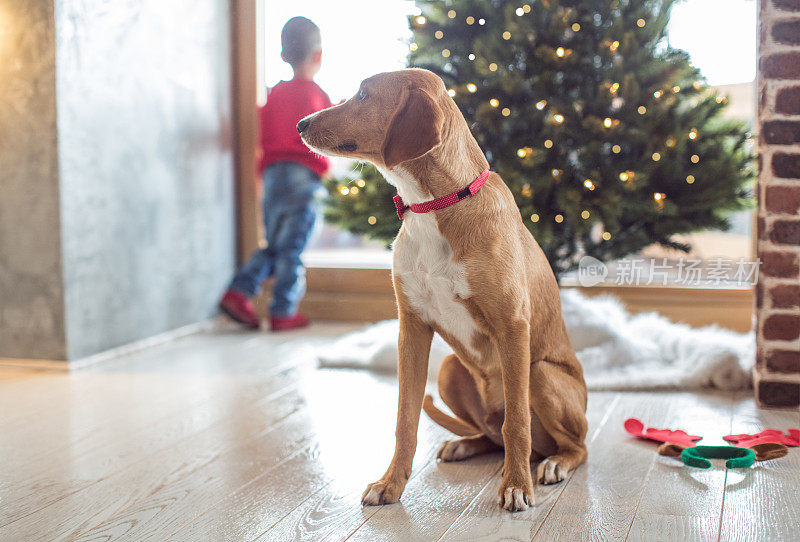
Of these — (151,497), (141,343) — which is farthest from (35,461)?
(141,343)

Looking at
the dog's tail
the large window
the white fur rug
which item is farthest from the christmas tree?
the dog's tail

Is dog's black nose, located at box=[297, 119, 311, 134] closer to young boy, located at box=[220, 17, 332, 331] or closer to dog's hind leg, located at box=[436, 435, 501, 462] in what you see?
dog's hind leg, located at box=[436, 435, 501, 462]

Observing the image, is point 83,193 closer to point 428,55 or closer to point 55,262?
point 55,262

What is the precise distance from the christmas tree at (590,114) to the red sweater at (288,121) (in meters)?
0.71

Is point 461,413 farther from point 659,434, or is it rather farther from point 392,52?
point 392,52

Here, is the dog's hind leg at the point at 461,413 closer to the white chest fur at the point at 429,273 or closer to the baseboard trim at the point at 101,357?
the white chest fur at the point at 429,273

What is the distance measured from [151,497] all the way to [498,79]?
1.82 metres

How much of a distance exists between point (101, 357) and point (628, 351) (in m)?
2.06

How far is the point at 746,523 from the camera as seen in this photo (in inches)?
55.9

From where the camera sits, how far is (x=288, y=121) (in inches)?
140

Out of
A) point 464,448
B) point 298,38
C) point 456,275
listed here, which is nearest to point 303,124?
point 456,275

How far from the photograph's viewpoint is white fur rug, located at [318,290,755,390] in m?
2.53

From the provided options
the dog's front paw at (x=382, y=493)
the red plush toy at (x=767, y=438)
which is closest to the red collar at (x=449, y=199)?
the dog's front paw at (x=382, y=493)

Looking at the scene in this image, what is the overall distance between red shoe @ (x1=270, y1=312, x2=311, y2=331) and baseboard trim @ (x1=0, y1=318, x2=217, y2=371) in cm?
38
